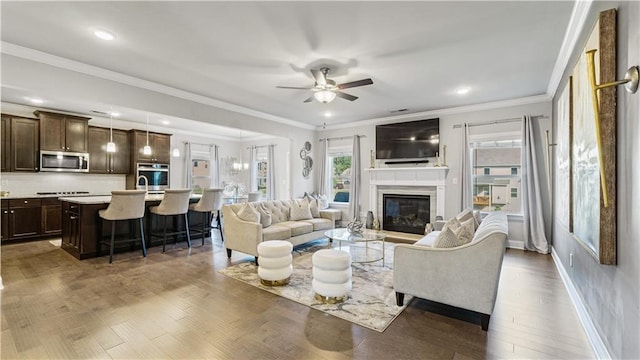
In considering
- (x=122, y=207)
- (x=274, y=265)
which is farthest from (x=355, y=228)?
(x=122, y=207)

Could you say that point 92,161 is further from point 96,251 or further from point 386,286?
point 386,286

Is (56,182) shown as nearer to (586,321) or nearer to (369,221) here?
(369,221)

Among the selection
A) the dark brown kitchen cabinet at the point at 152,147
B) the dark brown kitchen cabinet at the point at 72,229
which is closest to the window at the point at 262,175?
the dark brown kitchen cabinet at the point at 152,147

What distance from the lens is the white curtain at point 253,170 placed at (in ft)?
31.4

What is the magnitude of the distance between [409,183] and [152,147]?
21.2ft

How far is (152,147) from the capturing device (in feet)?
24.1

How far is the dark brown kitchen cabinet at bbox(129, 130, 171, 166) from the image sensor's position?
7039mm

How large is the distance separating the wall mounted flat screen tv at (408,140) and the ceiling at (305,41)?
144 cm

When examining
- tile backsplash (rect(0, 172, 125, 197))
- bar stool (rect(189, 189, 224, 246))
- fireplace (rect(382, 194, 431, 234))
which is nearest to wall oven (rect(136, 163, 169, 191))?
tile backsplash (rect(0, 172, 125, 197))

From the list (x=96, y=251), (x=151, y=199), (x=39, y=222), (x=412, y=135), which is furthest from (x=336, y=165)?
(x=39, y=222)

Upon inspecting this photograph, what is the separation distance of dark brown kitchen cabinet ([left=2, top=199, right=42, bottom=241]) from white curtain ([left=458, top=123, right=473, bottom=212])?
27.7 feet

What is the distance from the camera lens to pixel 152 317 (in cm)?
261

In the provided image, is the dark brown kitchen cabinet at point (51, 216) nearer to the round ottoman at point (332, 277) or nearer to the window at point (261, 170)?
the window at point (261, 170)

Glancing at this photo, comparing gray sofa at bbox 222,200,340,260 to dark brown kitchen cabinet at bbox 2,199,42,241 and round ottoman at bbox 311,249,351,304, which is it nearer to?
round ottoman at bbox 311,249,351,304
